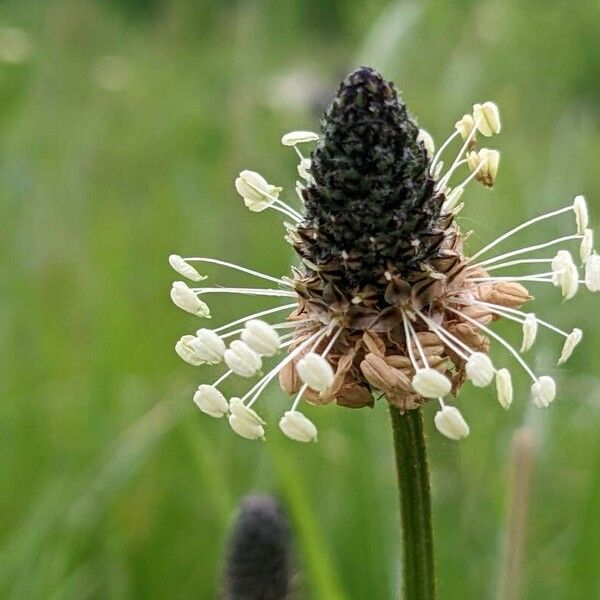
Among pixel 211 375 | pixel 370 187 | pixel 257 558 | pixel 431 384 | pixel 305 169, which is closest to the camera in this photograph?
pixel 431 384

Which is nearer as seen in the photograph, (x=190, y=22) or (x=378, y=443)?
(x=378, y=443)

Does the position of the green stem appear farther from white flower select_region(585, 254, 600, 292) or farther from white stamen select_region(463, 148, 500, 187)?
white stamen select_region(463, 148, 500, 187)

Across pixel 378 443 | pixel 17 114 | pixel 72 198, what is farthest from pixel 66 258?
pixel 378 443

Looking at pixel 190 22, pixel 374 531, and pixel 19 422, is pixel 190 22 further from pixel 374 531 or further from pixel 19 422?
pixel 374 531

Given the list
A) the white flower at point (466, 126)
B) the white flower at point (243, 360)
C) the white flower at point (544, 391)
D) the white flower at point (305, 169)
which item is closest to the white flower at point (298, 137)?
the white flower at point (305, 169)

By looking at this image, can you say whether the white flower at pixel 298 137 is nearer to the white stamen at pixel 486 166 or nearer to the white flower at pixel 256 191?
the white flower at pixel 256 191

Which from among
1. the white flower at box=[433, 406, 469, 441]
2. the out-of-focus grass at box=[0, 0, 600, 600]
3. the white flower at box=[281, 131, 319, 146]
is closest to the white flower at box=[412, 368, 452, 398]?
the white flower at box=[433, 406, 469, 441]

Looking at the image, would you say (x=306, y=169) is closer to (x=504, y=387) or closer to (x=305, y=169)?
(x=305, y=169)

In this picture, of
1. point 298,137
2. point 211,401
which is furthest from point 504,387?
point 298,137
